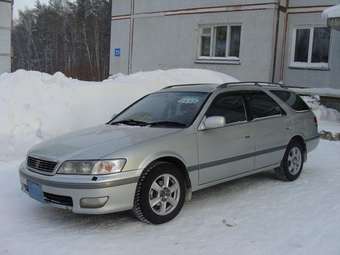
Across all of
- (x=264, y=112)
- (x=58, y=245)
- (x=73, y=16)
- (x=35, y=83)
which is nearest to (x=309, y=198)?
(x=264, y=112)

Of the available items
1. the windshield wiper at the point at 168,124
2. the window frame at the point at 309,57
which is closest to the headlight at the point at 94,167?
the windshield wiper at the point at 168,124

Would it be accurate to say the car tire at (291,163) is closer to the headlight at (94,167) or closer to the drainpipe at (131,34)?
the headlight at (94,167)

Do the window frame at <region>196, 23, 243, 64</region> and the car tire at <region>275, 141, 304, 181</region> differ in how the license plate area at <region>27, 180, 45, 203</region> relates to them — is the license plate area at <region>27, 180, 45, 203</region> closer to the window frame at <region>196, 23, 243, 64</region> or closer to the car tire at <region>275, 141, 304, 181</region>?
the car tire at <region>275, 141, 304, 181</region>

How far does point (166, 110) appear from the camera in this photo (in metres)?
6.10

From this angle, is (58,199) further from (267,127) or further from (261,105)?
(261,105)

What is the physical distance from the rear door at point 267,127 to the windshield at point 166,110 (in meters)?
0.88

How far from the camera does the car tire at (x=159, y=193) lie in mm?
4953

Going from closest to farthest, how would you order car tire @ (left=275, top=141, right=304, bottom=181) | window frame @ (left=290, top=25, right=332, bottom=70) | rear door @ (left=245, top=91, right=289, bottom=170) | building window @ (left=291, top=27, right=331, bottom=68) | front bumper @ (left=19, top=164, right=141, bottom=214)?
1. front bumper @ (left=19, top=164, right=141, bottom=214)
2. rear door @ (left=245, top=91, right=289, bottom=170)
3. car tire @ (left=275, top=141, right=304, bottom=181)
4. window frame @ (left=290, top=25, right=332, bottom=70)
5. building window @ (left=291, top=27, right=331, bottom=68)

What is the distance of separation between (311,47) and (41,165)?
13052 mm

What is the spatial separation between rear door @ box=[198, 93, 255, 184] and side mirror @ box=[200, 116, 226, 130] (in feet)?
0.21

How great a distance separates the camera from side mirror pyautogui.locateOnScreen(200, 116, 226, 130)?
18.3ft

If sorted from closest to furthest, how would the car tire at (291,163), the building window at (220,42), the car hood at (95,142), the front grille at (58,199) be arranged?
the front grille at (58,199)
the car hood at (95,142)
the car tire at (291,163)
the building window at (220,42)

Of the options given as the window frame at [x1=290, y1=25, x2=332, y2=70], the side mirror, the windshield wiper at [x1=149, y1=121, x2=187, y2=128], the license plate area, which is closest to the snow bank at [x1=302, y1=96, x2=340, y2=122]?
the window frame at [x1=290, y1=25, x2=332, y2=70]

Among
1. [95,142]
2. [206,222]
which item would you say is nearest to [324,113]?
[206,222]
